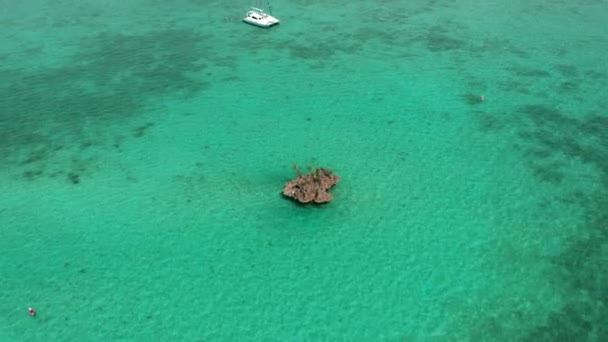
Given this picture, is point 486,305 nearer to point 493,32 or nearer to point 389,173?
point 389,173

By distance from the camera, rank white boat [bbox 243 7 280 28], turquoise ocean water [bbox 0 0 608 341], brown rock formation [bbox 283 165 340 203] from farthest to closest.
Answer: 1. white boat [bbox 243 7 280 28]
2. brown rock formation [bbox 283 165 340 203]
3. turquoise ocean water [bbox 0 0 608 341]

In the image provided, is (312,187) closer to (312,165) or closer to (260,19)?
(312,165)

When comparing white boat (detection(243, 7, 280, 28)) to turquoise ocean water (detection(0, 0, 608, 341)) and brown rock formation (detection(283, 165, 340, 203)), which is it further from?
brown rock formation (detection(283, 165, 340, 203))

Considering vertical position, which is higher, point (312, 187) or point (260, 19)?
point (260, 19)

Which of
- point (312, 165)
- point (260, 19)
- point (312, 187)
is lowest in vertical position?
point (312, 165)

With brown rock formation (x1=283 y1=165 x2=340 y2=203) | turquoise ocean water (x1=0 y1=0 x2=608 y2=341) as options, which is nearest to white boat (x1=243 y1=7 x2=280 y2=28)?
turquoise ocean water (x1=0 y1=0 x2=608 y2=341)

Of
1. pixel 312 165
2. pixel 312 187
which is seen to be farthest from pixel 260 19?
pixel 312 187
